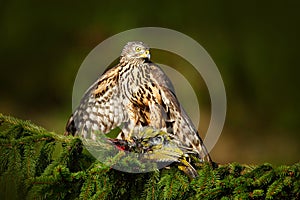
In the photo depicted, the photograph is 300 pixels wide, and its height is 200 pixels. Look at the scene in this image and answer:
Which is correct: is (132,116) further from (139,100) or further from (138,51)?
(138,51)

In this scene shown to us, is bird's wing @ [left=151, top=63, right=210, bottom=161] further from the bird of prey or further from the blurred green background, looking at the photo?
the blurred green background

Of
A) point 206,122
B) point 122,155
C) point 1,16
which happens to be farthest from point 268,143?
point 122,155

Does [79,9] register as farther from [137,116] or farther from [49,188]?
[49,188]

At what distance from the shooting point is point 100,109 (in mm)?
2062

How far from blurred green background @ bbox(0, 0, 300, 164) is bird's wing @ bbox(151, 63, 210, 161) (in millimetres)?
1273

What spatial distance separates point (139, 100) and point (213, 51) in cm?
154

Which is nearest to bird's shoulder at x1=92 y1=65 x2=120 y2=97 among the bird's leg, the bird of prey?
the bird of prey

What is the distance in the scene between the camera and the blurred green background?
3.28m

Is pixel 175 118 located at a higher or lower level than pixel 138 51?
lower

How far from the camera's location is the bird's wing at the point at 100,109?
6.50 ft

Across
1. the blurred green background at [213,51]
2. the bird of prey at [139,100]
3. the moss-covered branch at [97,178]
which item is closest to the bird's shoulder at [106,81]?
the bird of prey at [139,100]

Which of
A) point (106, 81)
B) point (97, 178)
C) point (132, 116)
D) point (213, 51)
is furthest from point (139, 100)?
point (213, 51)

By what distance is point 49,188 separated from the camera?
1.18 m

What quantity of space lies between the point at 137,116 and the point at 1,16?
1812 millimetres
